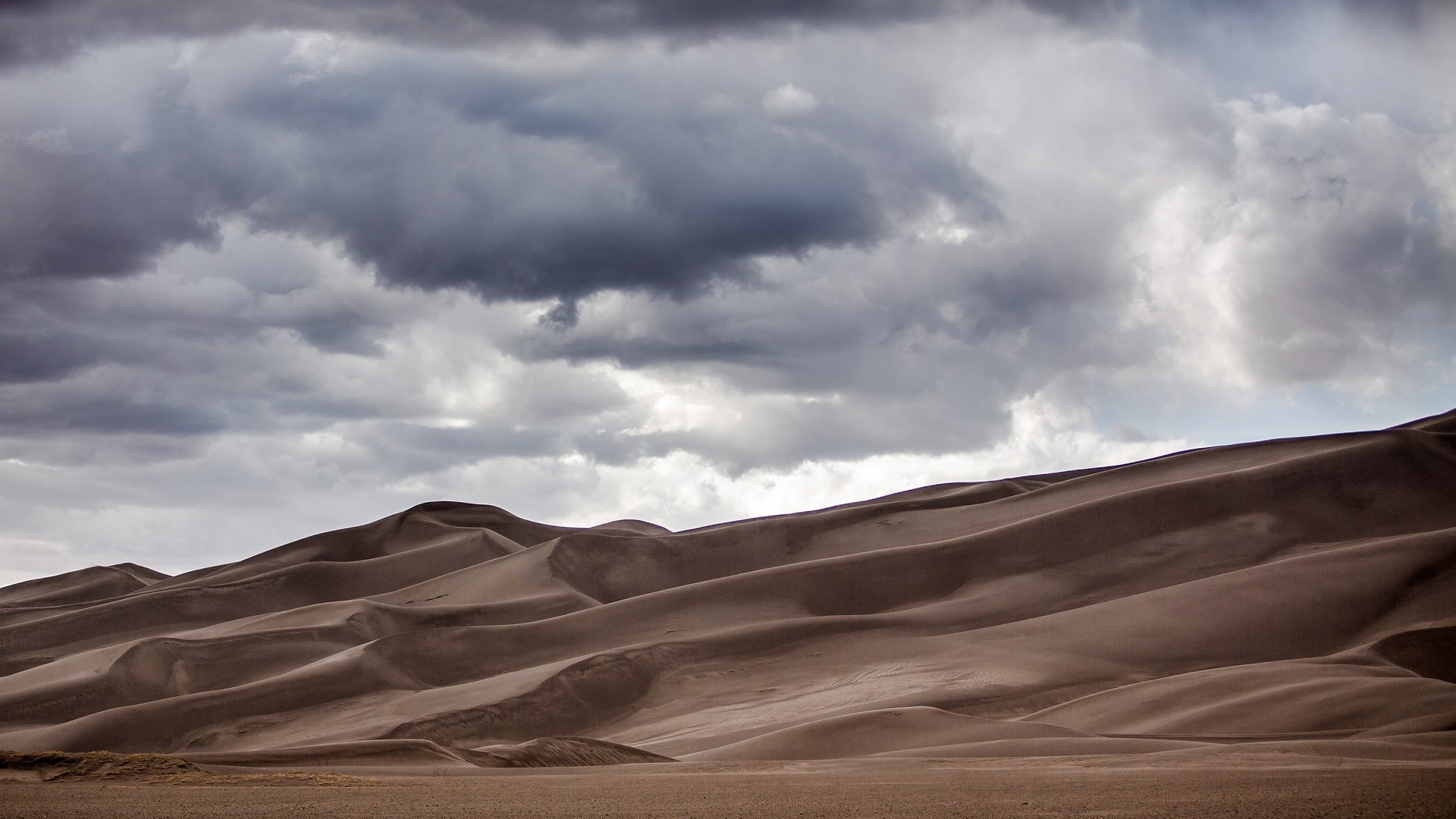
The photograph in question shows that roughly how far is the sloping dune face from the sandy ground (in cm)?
427

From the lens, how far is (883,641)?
1607 inches

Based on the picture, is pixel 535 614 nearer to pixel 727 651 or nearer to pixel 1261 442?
pixel 727 651

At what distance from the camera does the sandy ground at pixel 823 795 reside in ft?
41.9

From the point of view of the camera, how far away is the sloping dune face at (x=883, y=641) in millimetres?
25297

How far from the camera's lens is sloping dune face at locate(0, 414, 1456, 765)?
25297 mm

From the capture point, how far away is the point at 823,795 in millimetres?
14539

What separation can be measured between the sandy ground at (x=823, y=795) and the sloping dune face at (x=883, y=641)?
4.27 meters

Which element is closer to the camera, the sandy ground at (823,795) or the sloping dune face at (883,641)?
the sandy ground at (823,795)

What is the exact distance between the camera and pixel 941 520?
61062 mm

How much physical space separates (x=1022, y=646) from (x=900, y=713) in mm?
13569

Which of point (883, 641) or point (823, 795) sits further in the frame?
point (883, 641)

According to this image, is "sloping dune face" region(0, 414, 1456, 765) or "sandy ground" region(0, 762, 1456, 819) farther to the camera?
"sloping dune face" region(0, 414, 1456, 765)

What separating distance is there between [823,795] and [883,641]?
87.6ft

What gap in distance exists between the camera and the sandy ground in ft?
41.9
